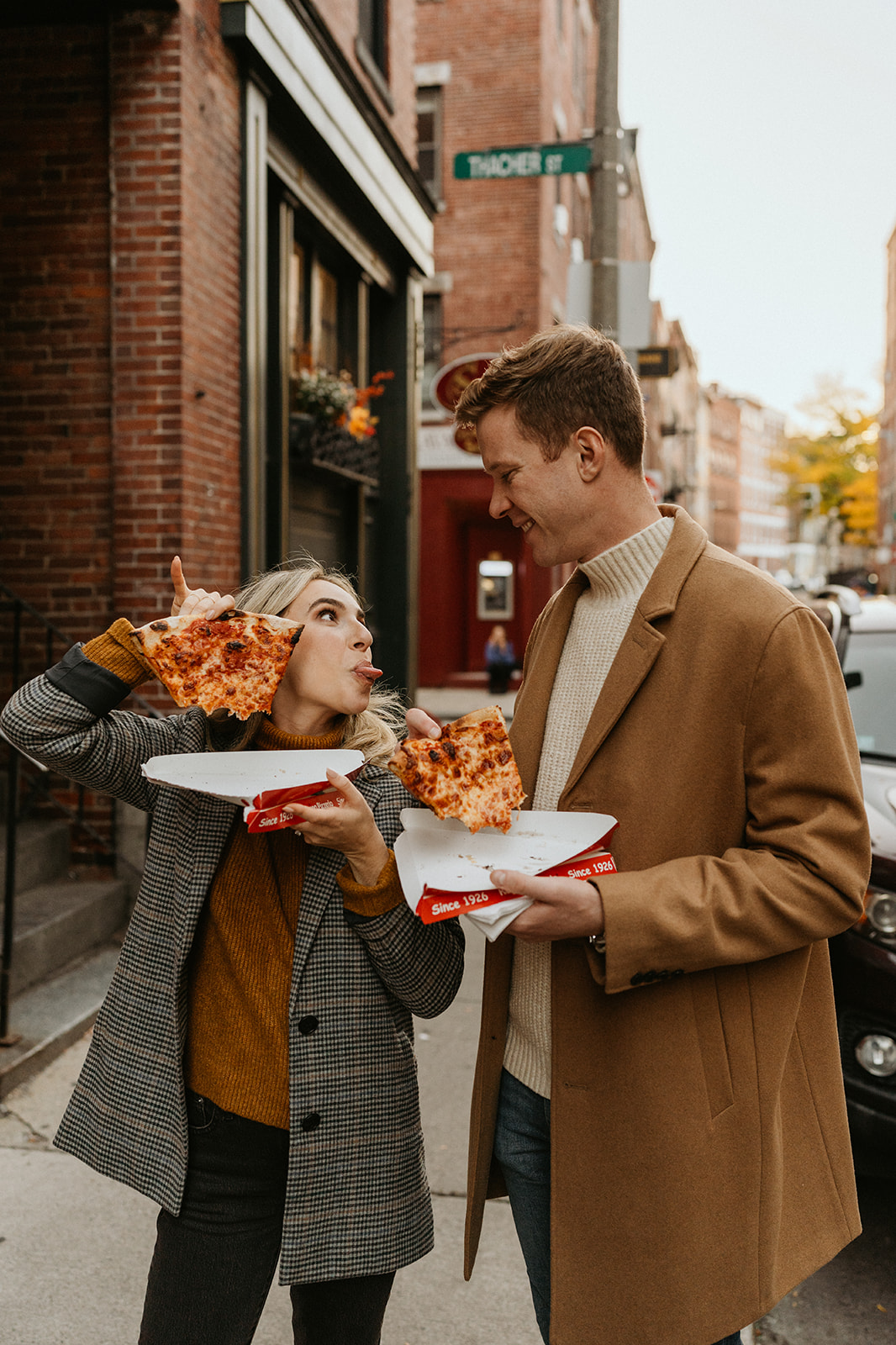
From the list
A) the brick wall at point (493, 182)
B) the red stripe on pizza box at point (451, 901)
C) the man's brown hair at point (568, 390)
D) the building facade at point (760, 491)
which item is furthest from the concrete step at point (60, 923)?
the building facade at point (760, 491)

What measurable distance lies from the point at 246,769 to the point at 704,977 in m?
0.82

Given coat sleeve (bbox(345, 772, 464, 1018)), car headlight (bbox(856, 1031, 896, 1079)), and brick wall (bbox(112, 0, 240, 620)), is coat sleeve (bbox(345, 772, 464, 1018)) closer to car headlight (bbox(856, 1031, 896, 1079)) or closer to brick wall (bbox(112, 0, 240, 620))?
car headlight (bbox(856, 1031, 896, 1079))

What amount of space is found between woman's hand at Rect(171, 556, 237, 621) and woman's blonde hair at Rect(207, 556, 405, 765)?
0.37ft

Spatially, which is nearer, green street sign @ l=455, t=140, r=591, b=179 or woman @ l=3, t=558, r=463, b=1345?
woman @ l=3, t=558, r=463, b=1345

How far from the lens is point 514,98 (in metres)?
18.5

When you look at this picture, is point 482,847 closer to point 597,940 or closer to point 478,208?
point 597,940

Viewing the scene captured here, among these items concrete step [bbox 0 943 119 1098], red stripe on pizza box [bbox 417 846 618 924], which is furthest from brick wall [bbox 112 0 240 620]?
red stripe on pizza box [bbox 417 846 618 924]

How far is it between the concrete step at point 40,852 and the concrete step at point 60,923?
0.22 feet

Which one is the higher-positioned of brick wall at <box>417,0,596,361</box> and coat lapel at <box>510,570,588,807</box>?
brick wall at <box>417,0,596,361</box>

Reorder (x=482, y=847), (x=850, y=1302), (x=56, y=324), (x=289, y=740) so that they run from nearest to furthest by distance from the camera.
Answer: (x=482, y=847), (x=289, y=740), (x=850, y=1302), (x=56, y=324)

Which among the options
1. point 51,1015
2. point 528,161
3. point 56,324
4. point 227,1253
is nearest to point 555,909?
point 227,1253

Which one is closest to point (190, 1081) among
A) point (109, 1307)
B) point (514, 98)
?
point (109, 1307)

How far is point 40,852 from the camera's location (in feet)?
19.1

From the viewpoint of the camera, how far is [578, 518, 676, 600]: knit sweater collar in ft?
6.16
